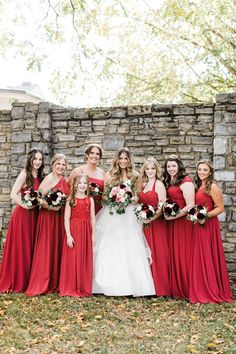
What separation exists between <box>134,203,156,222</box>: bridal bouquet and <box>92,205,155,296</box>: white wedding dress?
0.27 m

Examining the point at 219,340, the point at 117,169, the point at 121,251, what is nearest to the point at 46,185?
the point at 117,169

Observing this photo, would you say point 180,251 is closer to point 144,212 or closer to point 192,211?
point 192,211

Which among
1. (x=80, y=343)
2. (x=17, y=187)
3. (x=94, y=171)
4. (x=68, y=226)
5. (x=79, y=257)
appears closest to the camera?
(x=80, y=343)

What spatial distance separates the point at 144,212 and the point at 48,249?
147 centimetres

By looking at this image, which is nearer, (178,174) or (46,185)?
(178,174)

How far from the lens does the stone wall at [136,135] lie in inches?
319

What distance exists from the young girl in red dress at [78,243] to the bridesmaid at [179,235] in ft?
3.63

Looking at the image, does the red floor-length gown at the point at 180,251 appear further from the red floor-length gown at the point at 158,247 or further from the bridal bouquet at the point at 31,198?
the bridal bouquet at the point at 31,198

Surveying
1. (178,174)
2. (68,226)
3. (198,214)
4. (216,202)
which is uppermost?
(178,174)

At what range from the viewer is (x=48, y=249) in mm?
7012

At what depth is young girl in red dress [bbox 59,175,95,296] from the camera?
672cm

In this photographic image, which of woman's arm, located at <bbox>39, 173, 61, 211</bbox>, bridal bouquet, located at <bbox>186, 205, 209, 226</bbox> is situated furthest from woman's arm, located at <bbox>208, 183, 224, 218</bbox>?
woman's arm, located at <bbox>39, 173, 61, 211</bbox>

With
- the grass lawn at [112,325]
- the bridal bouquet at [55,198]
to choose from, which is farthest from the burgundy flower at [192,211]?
the bridal bouquet at [55,198]

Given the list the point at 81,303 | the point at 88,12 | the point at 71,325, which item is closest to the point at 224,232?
the point at 81,303
